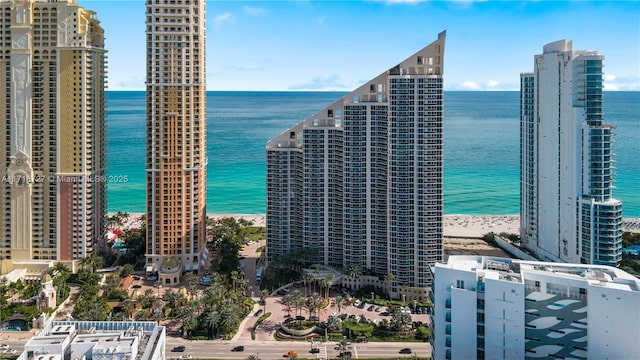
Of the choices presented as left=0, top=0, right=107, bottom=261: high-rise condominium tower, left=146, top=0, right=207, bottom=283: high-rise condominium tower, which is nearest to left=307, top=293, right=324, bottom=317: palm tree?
left=146, top=0, right=207, bottom=283: high-rise condominium tower

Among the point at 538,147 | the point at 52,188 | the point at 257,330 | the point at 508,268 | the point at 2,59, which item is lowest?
the point at 257,330

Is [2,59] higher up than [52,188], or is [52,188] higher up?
[2,59]

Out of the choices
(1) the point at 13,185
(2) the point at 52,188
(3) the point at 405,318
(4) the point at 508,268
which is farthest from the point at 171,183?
(4) the point at 508,268

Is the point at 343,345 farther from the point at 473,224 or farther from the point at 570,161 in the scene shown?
the point at 473,224

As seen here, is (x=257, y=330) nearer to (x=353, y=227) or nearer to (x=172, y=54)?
(x=353, y=227)

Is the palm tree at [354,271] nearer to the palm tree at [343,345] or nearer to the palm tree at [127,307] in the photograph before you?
the palm tree at [343,345]

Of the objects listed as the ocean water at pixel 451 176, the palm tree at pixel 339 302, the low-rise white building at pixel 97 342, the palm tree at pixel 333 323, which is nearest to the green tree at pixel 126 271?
the palm tree at pixel 339 302
